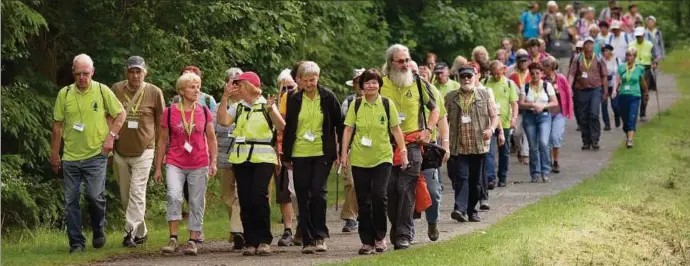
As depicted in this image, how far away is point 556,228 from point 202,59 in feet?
21.2

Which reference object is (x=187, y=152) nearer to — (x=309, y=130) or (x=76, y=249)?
(x=309, y=130)

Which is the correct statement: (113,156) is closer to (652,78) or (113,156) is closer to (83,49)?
(83,49)

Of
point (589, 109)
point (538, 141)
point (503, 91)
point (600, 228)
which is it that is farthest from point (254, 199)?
point (589, 109)

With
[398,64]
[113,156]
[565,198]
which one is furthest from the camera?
[565,198]

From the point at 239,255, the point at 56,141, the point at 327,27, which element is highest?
the point at 327,27

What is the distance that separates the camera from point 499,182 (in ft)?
71.3

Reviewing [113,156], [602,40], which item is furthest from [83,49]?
[602,40]

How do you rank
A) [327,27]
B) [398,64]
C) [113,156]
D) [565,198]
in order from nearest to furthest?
1. [398,64]
2. [113,156]
3. [565,198]
4. [327,27]

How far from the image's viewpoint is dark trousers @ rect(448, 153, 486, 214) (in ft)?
56.9

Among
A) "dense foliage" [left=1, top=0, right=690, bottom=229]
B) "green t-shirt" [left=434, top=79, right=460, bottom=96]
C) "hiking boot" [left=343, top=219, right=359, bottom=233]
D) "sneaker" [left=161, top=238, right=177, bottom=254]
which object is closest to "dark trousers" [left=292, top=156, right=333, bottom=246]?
"sneaker" [left=161, top=238, right=177, bottom=254]

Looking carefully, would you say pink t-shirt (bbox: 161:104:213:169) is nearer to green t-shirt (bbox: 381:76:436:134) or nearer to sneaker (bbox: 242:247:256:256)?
sneaker (bbox: 242:247:256:256)

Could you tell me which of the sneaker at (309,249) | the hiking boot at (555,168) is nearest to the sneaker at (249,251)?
the sneaker at (309,249)

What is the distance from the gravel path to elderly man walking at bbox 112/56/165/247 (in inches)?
30.2

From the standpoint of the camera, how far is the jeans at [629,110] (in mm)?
26641
